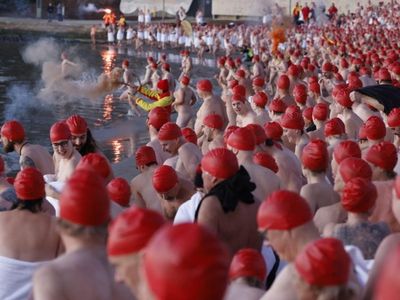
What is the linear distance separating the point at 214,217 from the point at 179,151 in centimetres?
284

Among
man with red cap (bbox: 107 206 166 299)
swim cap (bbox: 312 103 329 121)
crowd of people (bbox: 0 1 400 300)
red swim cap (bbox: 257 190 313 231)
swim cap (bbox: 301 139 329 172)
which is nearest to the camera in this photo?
crowd of people (bbox: 0 1 400 300)

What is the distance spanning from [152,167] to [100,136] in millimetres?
8811

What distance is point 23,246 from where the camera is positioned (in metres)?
5.17

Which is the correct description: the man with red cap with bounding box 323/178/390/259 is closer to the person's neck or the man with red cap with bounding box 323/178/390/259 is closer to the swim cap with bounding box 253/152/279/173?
the person's neck

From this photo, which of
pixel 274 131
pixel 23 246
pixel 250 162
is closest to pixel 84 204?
pixel 23 246

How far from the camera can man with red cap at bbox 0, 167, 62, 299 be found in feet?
16.9

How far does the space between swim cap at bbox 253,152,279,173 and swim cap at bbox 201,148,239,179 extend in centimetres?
139

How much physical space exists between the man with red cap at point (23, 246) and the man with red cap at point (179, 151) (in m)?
2.65

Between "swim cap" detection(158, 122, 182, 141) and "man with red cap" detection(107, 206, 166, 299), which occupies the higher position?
"man with red cap" detection(107, 206, 166, 299)

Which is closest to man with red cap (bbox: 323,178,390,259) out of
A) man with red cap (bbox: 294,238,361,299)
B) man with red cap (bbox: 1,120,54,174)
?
man with red cap (bbox: 294,238,361,299)

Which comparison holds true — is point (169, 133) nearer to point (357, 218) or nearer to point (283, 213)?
point (357, 218)

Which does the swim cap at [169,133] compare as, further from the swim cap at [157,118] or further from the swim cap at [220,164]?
the swim cap at [220,164]

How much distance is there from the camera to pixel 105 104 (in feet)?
68.8

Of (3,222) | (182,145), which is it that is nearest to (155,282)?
(3,222)
